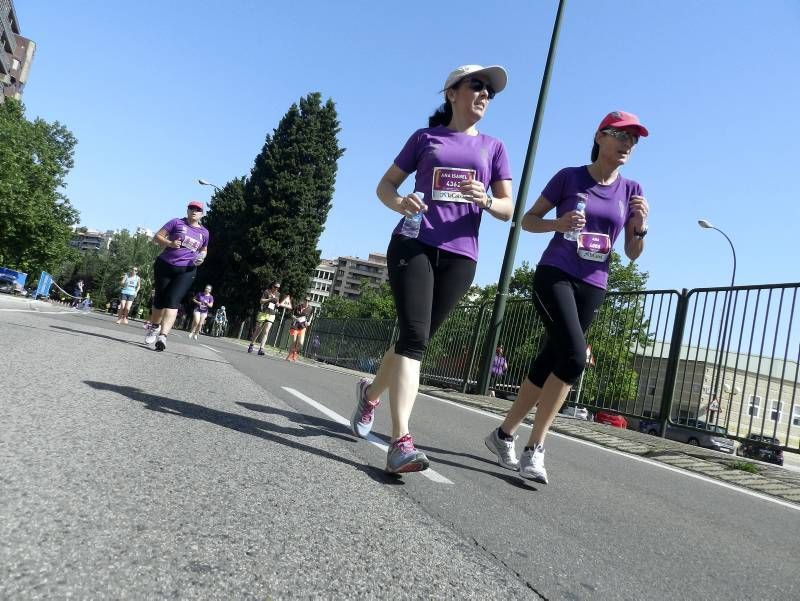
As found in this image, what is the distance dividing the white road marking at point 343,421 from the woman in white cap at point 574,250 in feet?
2.42

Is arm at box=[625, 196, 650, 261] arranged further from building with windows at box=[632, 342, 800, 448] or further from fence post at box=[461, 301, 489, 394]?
fence post at box=[461, 301, 489, 394]

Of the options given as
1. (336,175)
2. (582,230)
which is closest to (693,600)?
(582,230)

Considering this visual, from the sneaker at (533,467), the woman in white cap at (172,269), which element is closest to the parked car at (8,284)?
the woman in white cap at (172,269)

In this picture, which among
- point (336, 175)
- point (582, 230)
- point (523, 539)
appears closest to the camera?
point (523, 539)

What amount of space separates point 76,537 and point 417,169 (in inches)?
104

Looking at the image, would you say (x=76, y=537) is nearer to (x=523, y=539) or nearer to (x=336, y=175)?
(x=523, y=539)

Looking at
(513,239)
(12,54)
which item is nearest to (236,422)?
(513,239)

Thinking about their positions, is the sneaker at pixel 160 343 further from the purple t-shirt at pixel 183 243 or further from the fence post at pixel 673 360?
the fence post at pixel 673 360

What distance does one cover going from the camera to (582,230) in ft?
13.9

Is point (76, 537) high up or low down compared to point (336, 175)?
down

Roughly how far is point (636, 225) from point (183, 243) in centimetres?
661

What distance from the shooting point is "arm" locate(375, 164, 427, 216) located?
3523 millimetres

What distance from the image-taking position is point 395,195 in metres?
3.79

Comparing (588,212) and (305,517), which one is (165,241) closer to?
(588,212)
